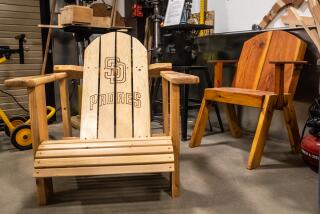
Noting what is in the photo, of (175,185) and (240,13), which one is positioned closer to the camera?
→ (175,185)

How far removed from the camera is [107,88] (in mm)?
1980

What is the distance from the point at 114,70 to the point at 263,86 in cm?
129

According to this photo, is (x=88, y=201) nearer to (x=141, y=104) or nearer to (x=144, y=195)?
(x=144, y=195)

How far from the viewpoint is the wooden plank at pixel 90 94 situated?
189 centimetres

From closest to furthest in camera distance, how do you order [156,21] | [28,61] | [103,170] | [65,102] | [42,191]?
[103,170], [42,191], [65,102], [28,61], [156,21]

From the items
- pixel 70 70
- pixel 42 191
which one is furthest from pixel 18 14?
pixel 42 191

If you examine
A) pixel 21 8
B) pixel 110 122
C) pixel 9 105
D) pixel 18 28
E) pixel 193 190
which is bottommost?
pixel 193 190

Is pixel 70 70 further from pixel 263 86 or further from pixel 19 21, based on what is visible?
pixel 19 21

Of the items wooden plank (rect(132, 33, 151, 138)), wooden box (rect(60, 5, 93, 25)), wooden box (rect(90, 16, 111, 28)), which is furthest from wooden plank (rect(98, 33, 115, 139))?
wooden box (rect(90, 16, 111, 28))

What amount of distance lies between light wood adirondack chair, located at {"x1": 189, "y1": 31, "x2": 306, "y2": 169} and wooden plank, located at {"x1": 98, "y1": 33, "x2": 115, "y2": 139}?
0.90m

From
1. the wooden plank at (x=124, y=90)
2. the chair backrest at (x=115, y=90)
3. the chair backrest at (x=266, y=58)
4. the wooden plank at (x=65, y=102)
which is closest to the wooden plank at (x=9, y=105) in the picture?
the wooden plank at (x=65, y=102)

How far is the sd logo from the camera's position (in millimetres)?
2000

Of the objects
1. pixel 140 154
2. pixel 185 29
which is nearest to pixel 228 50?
pixel 185 29

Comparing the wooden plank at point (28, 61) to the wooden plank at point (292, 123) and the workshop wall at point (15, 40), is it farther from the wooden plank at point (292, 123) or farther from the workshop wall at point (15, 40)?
the wooden plank at point (292, 123)
